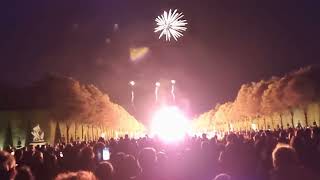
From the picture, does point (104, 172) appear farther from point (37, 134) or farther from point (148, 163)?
point (37, 134)

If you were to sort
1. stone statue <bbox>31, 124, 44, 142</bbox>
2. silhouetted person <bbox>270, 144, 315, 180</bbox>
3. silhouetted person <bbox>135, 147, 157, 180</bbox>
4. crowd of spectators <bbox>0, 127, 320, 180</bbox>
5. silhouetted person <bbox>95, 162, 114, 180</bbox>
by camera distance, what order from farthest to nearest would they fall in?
stone statue <bbox>31, 124, 44, 142</bbox>
silhouetted person <bbox>135, 147, 157, 180</bbox>
silhouetted person <bbox>95, 162, 114, 180</bbox>
crowd of spectators <bbox>0, 127, 320, 180</bbox>
silhouetted person <bbox>270, 144, 315, 180</bbox>

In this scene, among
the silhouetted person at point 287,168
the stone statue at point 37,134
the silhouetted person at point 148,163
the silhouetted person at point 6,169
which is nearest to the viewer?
the silhouetted person at point 287,168

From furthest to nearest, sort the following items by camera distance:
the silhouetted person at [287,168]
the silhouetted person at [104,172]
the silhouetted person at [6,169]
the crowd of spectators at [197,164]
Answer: the silhouetted person at [104,172] → the silhouetted person at [6,169] → the crowd of spectators at [197,164] → the silhouetted person at [287,168]

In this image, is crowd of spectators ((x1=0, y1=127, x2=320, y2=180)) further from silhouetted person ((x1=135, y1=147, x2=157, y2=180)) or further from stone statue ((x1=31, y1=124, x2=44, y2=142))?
stone statue ((x1=31, y1=124, x2=44, y2=142))

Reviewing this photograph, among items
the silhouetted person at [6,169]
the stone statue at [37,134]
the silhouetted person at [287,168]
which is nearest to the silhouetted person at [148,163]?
the silhouetted person at [6,169]

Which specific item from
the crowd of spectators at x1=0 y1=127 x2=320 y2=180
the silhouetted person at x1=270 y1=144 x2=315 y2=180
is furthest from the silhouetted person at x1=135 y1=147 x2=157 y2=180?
the silhouetted person at x1=270 y1=144 x2=315 y2=180

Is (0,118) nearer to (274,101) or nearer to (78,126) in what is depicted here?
(78,126)

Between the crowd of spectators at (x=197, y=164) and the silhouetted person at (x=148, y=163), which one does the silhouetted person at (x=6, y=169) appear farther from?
the silhouetted person at (x=148, y=163)

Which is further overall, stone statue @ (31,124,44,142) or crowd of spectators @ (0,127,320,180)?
stone statue @ (31,124,44,142)

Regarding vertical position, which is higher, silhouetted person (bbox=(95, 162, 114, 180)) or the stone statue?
the stone statue

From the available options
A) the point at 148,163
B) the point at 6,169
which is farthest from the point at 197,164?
the point at 6,169

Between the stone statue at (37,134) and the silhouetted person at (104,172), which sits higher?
the stone statue at (37,134)

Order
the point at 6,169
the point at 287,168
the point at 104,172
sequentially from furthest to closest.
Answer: the point at 104,172 < the point at 6,169 < the point at 287,168

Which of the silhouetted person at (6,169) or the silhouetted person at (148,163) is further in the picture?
the silhouetted person at (148,163)
